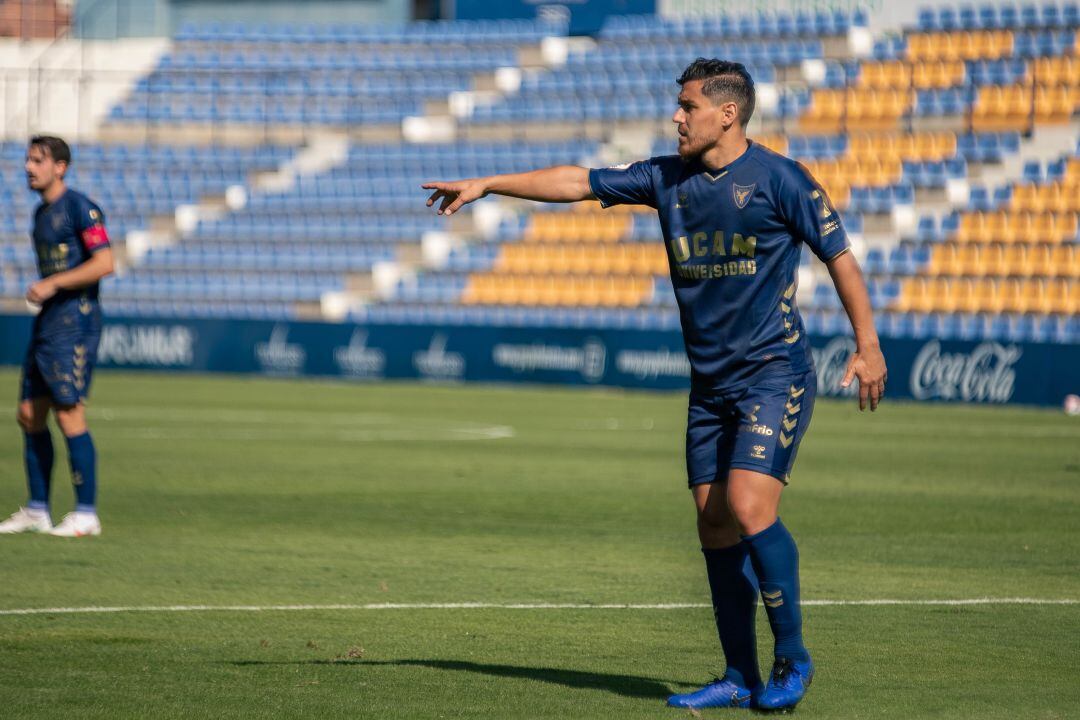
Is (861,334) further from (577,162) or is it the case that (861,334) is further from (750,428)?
(577,162)

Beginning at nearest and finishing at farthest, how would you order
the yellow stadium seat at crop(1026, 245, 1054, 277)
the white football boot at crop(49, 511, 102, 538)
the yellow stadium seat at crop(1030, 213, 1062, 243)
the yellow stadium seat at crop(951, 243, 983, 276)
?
the white football boot at crop(49, 511, 102, 538), the yellow stadium seat at crop(1026, 245, 1054, 277), the yellow stadium seat at crop(1030, 213, 1062, 243), the yellow stadium seat at crop(951, 243, 983, 276)

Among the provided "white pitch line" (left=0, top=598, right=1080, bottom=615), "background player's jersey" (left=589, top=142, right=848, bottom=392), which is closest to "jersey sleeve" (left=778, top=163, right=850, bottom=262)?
"background player's jersey" (left=589, top=142, right=848, bottom=392)

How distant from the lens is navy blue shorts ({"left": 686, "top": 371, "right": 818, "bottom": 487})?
5426mm

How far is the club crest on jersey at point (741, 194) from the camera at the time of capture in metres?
5.49

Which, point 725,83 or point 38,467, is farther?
point 38,467

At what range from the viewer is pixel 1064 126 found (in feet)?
89.8

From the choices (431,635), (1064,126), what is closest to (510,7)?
(1064,126)

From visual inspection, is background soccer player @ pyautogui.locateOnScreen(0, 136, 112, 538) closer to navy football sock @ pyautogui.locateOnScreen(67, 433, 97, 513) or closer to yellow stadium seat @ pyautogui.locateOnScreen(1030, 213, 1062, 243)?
navy football sock @ pyautogui.locateOnScreen(67, 433, 97, 513)

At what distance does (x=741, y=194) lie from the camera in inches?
216

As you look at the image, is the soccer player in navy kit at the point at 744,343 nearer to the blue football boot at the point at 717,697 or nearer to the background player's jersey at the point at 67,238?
the blue football boot at the point at 717,697

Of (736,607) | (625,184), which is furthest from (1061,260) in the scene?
(736,607)

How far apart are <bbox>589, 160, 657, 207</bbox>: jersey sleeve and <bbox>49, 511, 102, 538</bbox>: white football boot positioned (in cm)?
504

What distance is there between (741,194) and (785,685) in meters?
1.60

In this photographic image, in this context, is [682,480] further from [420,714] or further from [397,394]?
[397,394]
